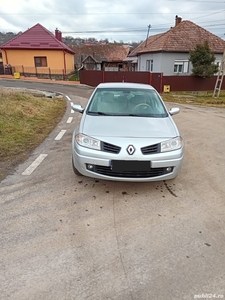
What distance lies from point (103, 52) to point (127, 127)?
50262mm

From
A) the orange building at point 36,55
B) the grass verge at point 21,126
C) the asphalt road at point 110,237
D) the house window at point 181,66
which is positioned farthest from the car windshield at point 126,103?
the orange building at point 36,55

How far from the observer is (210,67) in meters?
19.2

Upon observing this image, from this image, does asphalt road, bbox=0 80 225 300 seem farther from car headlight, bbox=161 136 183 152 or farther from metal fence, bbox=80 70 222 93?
metal fence, bbox=80 70 222 93

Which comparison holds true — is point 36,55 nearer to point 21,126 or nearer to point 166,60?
point 166,60

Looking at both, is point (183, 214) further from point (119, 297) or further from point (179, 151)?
point (119, 297)

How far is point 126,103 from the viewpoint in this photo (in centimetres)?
460

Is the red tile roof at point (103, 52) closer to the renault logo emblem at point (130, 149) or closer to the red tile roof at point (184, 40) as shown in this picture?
the red tile roof at point (184, 40)

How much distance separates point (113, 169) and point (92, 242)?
1.03m

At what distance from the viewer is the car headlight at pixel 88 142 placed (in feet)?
11.0

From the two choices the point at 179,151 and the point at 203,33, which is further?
the point at 203,33

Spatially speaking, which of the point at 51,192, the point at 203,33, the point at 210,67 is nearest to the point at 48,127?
the point at 51,192

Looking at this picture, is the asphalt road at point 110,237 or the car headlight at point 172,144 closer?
the asphalt road at point 110,237

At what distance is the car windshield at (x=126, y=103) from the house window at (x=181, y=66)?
67.0ft

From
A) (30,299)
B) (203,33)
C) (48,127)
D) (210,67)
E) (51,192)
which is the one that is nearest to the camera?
(30,299)
